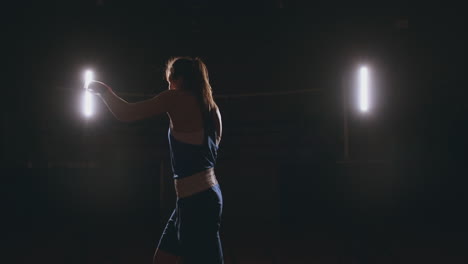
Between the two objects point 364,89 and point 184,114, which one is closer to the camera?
point 184,114

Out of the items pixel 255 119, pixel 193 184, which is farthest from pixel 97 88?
pixel 255 119

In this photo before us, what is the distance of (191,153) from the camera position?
122 centimetres

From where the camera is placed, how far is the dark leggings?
3.87 ft

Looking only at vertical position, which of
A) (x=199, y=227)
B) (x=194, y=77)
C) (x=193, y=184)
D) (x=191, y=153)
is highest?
(x=194, y=77)

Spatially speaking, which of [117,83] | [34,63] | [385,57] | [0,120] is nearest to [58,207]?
[0,120]

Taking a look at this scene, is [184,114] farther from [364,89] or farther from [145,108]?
[364,89]

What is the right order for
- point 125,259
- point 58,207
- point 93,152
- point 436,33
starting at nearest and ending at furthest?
point 125,259, point 58,207, point 93,152, point 436,33

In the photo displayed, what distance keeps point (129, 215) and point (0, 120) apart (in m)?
2.42

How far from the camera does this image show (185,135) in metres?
1.23

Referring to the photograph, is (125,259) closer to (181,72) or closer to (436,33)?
(181,72)

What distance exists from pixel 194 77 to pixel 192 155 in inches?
11.0

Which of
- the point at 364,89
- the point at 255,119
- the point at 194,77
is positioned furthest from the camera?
the point at 255,119

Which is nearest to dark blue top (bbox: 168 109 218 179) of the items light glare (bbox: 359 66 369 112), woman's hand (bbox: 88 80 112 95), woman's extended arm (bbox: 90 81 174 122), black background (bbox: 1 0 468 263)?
woman's extended arm (bbox: 90 81 174 122)

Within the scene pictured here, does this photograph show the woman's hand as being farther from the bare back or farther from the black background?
the black background
